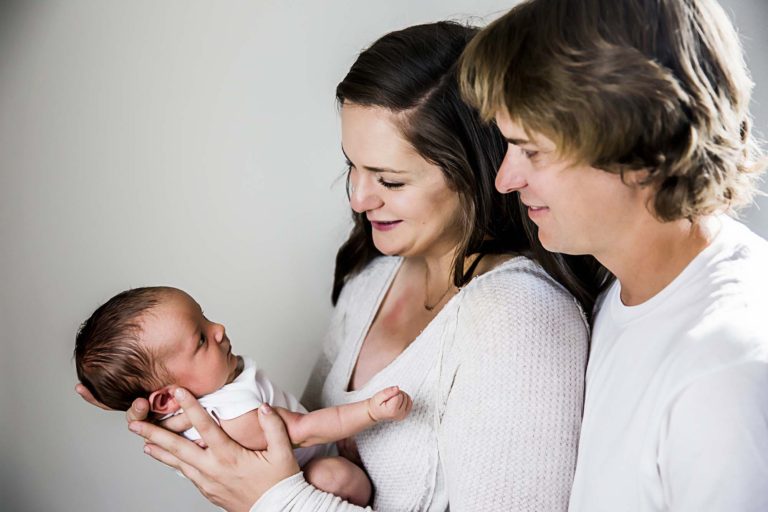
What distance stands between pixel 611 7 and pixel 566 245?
1.30ft

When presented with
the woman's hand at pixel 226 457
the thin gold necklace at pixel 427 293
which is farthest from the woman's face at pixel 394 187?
the woman's hand at pixel 226 457

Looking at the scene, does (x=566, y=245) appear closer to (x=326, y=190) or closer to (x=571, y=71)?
(x=571, y=71)

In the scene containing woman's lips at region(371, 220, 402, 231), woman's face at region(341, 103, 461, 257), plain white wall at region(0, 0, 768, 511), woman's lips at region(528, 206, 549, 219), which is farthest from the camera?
plain white wall at region(0, 0, 768, 511)

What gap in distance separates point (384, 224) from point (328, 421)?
434 mm

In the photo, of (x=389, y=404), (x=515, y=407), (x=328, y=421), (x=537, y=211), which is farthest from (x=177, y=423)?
(x=537, y=211)

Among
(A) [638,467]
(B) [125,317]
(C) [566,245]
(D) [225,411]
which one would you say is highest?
(B) [125,317]

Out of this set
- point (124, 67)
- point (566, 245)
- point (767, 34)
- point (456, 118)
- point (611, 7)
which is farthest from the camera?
point (124, 67)

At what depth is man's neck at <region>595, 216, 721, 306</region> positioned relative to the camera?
127cm

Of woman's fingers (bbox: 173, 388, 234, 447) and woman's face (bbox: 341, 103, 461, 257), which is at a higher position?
woman's face (bbox: 341, 103, 461, 257)

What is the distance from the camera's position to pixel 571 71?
118 cm

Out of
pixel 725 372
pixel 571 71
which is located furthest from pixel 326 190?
pixel 725 372

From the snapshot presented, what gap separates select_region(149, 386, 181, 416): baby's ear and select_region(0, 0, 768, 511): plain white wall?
32.7 inches

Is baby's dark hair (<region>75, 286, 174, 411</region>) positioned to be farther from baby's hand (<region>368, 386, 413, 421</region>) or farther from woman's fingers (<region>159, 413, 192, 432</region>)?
baby's hand (<region>368, 386, 413, 421</region>)

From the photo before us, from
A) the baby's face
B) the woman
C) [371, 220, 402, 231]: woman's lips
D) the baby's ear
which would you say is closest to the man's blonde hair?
the woman
